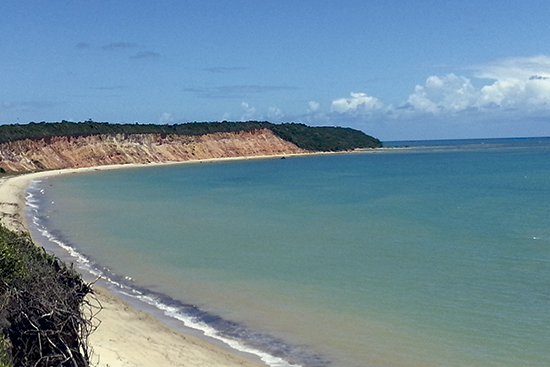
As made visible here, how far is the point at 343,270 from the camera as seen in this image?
16797mm

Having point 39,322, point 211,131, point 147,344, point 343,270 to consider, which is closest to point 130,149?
point 211,131

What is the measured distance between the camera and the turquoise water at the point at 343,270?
11.3 m

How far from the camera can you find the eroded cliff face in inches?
2793

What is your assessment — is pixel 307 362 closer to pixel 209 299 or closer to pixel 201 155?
pixel 209 299

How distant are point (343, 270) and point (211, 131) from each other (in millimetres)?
90896

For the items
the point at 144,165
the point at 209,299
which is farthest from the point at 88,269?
the point at 144,165

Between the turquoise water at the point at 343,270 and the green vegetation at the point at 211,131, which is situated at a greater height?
the green vegetation at the point at 211,131

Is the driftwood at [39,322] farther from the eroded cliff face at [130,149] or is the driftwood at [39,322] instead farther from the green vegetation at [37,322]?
the eroded cliff face at [130,149]

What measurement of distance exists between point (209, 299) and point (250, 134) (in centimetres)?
9926

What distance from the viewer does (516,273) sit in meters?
15.9

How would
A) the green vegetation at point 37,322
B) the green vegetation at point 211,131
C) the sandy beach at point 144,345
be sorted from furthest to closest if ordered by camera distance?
the green vegetation at point 211,131 < the sandy beach at point 144,345 < the green vegetation at point 37,322

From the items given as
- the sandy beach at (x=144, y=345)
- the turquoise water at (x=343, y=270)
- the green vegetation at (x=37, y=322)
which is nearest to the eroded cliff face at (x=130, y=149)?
the turquoise water at (x=343, y=270)

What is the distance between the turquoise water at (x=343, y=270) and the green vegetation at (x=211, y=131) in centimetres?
4552

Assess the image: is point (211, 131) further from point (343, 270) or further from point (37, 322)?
point (37, 322)
